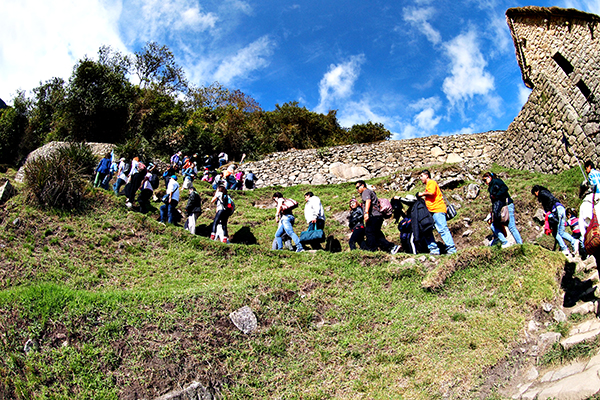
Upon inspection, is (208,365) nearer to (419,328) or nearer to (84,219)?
(419,328)

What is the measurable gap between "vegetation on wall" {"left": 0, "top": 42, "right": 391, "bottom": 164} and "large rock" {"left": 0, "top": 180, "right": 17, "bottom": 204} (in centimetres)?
1119

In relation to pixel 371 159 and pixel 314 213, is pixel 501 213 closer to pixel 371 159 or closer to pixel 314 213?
pixel 314 213

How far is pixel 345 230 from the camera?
11.3 m

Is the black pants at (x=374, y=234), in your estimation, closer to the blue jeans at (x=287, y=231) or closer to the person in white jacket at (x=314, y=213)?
the person in white jacket at (x=314, y=213)

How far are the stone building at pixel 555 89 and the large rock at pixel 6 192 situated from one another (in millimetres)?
15277

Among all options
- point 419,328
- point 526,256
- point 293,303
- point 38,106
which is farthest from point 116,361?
point 38,106

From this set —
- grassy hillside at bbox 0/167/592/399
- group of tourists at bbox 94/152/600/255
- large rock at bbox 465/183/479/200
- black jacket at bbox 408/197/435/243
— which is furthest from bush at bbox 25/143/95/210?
large rock at bbox 465/183/479/200

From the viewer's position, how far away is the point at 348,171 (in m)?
19.0

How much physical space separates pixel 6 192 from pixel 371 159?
1472 cm

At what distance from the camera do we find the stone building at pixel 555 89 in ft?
37.3

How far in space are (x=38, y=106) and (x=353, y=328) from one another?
2843 centimetres

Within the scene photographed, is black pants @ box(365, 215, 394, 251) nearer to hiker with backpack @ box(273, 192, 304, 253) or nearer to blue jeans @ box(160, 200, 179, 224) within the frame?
hiker with backpack @ box(273, 192, 304, 253)

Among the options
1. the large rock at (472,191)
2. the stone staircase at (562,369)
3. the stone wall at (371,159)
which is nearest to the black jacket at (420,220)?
the stone staircase at (562,369)

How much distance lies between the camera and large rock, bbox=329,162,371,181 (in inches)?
738
